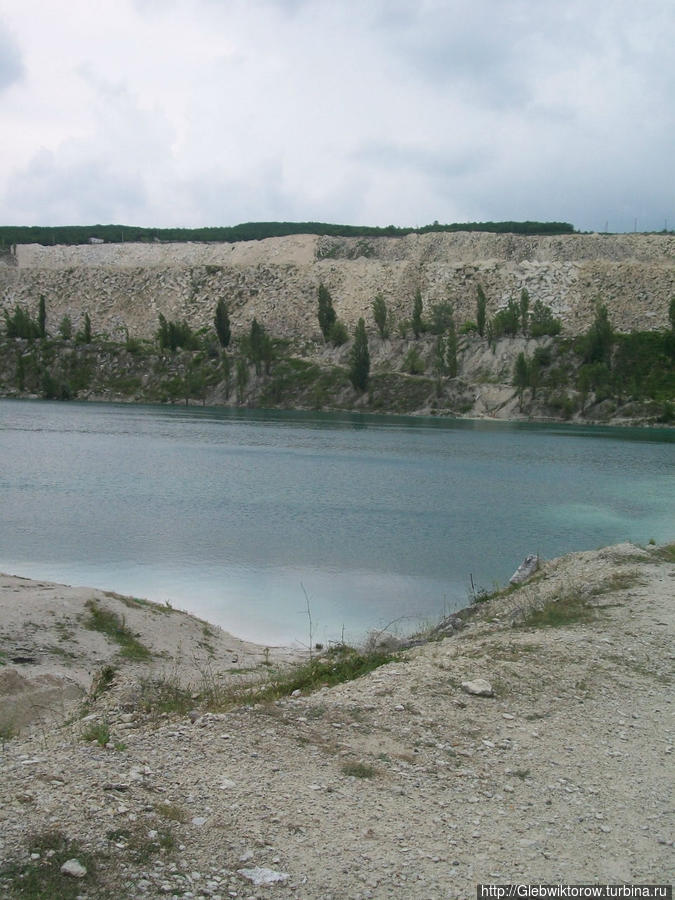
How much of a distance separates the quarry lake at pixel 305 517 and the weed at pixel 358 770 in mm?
10238

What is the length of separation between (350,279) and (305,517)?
127669 mm

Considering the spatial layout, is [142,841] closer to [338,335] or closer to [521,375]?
[521,375]

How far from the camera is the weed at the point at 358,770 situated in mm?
7887

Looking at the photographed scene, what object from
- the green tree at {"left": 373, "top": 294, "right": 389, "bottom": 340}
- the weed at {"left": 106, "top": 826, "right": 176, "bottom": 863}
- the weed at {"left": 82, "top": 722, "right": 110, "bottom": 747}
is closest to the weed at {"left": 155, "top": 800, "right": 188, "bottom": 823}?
the weed at {"left": 106, "top": 826, "right": 176, "bottom": 863}

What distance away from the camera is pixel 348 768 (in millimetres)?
7992

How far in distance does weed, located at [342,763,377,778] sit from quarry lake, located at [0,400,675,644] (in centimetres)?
1024

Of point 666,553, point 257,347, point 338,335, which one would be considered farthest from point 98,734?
point 338,335

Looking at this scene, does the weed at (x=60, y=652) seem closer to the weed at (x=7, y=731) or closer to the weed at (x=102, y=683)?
the weed at (x=102, y=683)

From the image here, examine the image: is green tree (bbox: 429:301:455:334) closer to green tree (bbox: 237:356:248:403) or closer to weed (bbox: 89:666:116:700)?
green tree (bbox: 237:356:248:403)

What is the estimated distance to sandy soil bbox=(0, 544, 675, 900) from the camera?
6.29 metres

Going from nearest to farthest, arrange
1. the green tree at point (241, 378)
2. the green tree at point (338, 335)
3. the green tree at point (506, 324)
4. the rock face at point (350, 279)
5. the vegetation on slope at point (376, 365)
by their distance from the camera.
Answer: the vegetation on slope at point (376, 365)
the green tree at point (506, 324)
the green tree at point (241, 378)
the green tree at point (338, 335)
the rock face at point (350, 279)

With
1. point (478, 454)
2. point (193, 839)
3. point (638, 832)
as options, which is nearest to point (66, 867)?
point (193, 839)

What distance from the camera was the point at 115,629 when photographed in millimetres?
14977

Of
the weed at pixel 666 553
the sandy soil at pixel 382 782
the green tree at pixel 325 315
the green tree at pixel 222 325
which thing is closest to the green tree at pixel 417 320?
the green tree at pixel 325 315
